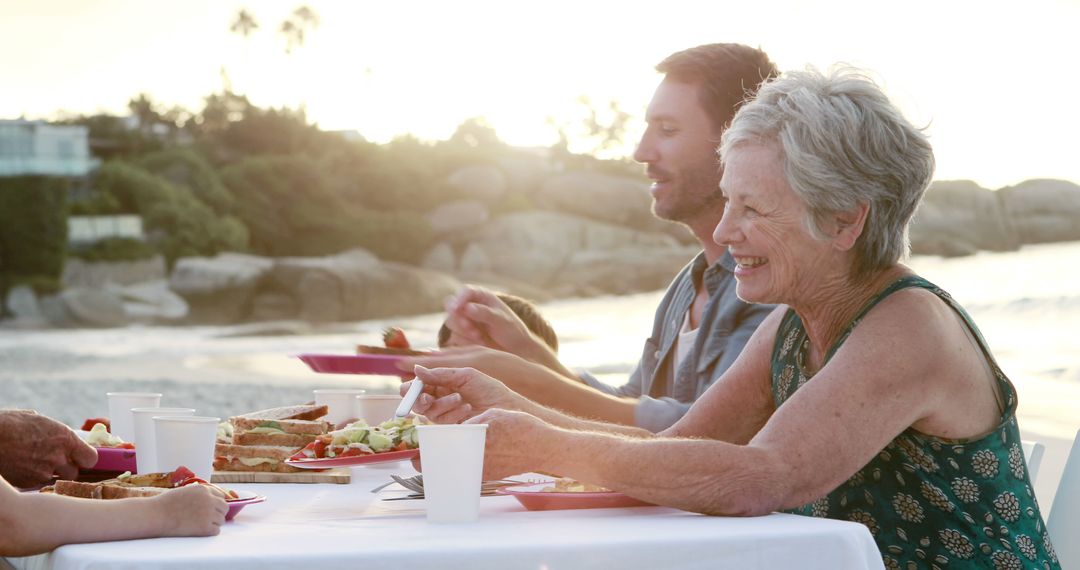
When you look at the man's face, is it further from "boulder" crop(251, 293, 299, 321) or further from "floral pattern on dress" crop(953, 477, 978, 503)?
"boulder" crop(251, 293, 299, 321)

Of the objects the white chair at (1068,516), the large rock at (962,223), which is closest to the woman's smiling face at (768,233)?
the white chair at (1068,516)

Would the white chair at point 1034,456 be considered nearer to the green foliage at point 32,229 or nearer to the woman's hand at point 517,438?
the woman's hand at point 517,438

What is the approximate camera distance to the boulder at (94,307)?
36125mm

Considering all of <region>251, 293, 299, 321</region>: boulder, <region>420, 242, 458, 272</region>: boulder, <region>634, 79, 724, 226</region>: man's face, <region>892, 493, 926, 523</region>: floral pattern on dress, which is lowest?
<region>251, 293, 299, 321</region>: boulder

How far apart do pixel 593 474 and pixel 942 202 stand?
42455 mm

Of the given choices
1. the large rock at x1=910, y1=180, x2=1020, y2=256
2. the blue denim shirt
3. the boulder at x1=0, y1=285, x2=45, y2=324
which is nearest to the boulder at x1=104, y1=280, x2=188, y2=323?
the boulder at x1=0, y1=285, x2=45, y2=324

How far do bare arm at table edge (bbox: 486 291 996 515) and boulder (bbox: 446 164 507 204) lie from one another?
43162mm

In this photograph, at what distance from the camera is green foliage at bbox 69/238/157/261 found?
38812mm

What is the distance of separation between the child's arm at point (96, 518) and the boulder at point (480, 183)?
143ft

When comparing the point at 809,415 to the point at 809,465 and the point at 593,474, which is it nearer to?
the point at 809,465

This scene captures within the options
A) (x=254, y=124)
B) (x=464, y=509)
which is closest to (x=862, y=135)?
(x=464, y=509)

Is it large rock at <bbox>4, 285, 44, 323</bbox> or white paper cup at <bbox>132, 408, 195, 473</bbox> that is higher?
white paper cup at <bbox>132, 408, 195, 473</bbox>

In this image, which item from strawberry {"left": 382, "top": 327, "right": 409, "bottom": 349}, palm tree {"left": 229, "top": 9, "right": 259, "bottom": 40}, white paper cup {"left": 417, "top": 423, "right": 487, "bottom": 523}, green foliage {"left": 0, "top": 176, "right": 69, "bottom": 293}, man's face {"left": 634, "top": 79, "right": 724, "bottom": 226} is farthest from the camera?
palm tree {"left": 229, "top": 9, "right": 259, "bottom": 40}

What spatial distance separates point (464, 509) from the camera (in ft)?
5.70
